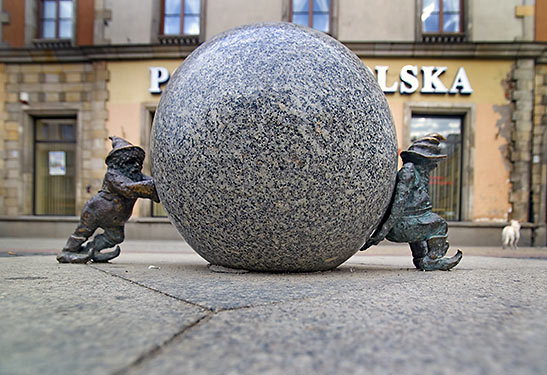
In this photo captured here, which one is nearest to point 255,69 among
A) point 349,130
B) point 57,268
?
point 349,130

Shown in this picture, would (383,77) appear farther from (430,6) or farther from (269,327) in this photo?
(269,327)

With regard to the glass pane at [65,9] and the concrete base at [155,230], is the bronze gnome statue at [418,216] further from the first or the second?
the glass pane at [65,9]

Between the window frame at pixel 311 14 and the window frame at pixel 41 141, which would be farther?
the window frame at pixel 41 141

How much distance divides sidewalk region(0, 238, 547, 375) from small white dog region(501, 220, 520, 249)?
324 inches

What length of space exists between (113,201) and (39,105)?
10361 mm

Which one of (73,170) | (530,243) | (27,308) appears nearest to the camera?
(27,308)

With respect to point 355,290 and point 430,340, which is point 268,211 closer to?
point 355,290

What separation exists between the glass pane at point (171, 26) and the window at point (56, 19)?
9.61 ft

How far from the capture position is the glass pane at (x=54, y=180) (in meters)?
13.3

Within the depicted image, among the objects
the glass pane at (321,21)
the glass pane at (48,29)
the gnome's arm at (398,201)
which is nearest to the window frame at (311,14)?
the glass pane at (321,21)

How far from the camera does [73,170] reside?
1323 centimetres

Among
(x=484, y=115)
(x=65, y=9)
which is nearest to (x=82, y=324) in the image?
(x=484, y=115)

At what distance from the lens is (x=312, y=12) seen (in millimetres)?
12406

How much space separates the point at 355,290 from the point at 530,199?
10.9m
